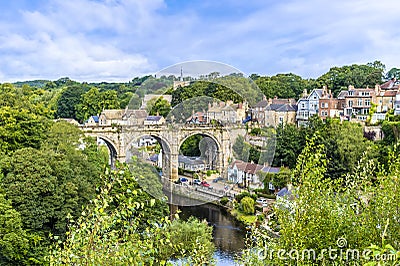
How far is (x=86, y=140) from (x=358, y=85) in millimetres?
26349

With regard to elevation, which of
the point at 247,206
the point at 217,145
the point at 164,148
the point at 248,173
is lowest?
the point at 247,206

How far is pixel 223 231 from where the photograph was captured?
19.6m

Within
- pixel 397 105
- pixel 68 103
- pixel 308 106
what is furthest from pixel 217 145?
pixel 68 103

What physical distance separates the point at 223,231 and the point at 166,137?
35.8 feet

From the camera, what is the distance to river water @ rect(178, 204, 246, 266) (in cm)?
1642

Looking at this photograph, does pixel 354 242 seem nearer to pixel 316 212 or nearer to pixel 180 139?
pixel 316 212

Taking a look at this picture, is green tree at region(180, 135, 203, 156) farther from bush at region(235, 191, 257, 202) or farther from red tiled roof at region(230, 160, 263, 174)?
bush at region(235, 191, 257, 202)

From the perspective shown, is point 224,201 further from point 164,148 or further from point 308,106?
point 308,106

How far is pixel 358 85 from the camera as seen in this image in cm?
3841

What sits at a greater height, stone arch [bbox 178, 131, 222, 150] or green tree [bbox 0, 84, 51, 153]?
green tree [bbox 0, 84, 51, 153]

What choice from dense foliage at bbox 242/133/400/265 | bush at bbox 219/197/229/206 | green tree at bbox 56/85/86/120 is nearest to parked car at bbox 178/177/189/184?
bush at bbox 219/197/229/206

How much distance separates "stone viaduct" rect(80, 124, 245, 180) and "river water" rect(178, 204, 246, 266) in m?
3.19

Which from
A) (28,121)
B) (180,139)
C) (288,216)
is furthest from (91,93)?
(288,216)

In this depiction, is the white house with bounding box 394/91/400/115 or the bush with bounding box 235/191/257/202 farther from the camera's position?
the white house with bounding box 394/91/400/115
